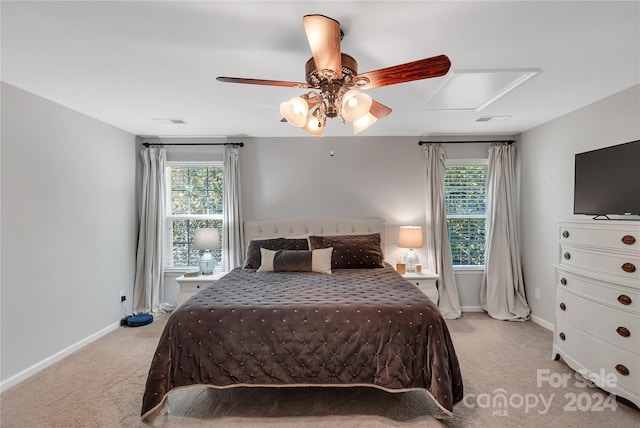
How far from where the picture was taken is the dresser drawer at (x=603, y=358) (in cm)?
217

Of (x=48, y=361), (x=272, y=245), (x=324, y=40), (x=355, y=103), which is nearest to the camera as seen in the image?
(x=324, y=40)

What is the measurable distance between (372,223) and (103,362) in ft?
11.1

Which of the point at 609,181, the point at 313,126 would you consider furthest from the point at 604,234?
the point at 313,126

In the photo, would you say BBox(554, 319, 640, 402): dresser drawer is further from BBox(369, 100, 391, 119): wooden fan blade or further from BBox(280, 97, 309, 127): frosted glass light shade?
BBox(280, 97, 309, 127): frosted glass light shade

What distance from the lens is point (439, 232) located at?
4.30m

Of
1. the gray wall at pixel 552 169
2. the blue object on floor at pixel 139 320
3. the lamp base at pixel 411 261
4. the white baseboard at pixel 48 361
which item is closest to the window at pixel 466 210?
the gray wall at pixel 552 169

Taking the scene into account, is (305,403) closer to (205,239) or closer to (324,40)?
(324,40)

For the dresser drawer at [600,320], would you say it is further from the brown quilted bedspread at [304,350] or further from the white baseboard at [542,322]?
the brown quilted bedspread at [304,350]

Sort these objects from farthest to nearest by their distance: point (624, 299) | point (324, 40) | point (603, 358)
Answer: point (603, 358) < point (624, 299) < point (324, 40)

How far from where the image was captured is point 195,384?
2131 millimetres

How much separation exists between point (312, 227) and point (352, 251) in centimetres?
93

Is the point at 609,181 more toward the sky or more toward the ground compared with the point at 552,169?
more toward the ground

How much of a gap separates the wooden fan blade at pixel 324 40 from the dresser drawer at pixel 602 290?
8.38ft

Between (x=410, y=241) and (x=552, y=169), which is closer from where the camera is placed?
(x=552, y=169)
